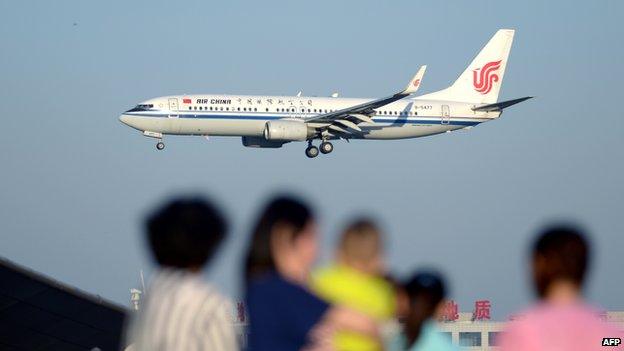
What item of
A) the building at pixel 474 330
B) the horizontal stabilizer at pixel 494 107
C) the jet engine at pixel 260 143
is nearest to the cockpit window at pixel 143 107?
the jet engine at pixel 260 143

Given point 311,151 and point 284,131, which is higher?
point 284,131

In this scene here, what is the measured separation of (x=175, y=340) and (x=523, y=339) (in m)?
1.66

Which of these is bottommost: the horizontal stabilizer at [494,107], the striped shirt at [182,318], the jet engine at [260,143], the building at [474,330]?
the striped shirt at [182,318]

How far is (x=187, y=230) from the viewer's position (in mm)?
6520

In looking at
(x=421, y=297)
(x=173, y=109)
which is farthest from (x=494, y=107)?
(x=421, y=297)

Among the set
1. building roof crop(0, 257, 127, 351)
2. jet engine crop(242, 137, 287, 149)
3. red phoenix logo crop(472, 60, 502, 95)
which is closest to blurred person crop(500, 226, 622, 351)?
building roof crop(0, 257, 127, 351)

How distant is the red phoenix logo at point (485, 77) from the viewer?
261 ft

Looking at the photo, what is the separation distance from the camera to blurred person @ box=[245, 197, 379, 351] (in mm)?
6242

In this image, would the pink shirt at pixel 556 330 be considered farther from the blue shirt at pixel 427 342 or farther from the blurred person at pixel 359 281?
the blue shirt at pixel 427 342

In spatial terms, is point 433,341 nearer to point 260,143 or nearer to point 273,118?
point 260,143

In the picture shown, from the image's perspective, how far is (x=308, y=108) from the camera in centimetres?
6656

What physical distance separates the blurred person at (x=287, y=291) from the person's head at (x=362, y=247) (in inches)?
25.5

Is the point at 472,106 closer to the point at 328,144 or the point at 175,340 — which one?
the point at 328,144

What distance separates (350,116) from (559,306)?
5852 centimetres
